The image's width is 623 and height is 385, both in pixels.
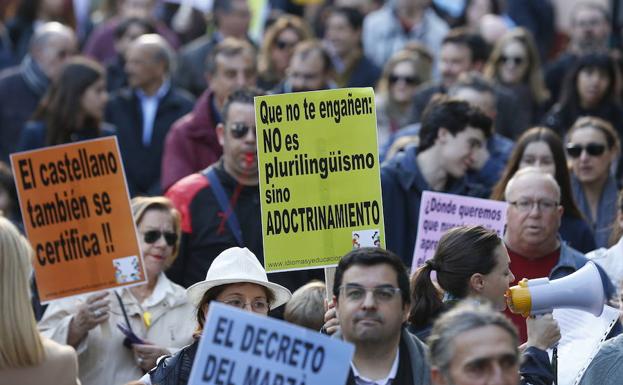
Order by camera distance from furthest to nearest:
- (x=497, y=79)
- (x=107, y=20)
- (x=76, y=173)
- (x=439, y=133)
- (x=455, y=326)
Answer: (x=107, y=20), (x=497, y=79), (x=439, y=133), (x=76, y=173), (x=455, y=326)

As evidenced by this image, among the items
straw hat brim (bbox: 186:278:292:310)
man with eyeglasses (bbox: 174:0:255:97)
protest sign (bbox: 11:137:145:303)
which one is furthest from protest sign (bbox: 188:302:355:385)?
man with eyeglasses (bbox: 174:0:255:97)

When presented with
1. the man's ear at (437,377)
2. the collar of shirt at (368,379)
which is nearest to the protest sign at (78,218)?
the collar of shirt at (368,379)

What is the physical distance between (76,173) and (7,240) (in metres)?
2.83

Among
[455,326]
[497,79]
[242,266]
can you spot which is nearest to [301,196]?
[242,266]

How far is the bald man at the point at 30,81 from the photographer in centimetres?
1348

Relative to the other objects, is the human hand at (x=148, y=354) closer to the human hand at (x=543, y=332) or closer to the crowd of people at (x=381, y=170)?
the crowd of people at (x=381, y=170)

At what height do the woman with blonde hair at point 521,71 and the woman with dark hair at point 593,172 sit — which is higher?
the woman with blonde hair at point 521,71

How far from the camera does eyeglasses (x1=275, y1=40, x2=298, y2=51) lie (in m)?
14.4

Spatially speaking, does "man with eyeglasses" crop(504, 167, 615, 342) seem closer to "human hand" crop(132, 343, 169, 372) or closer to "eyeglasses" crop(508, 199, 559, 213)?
"eyeglasses" crop(508, 199, 559, 213)

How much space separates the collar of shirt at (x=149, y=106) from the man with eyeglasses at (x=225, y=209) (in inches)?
138

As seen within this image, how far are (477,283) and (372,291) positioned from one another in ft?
3.21

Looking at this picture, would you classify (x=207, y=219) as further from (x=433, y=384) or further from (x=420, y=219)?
(x=433, y=384)

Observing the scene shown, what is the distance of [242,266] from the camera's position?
766 centimetres

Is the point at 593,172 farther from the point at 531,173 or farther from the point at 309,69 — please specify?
the point at 309,69
